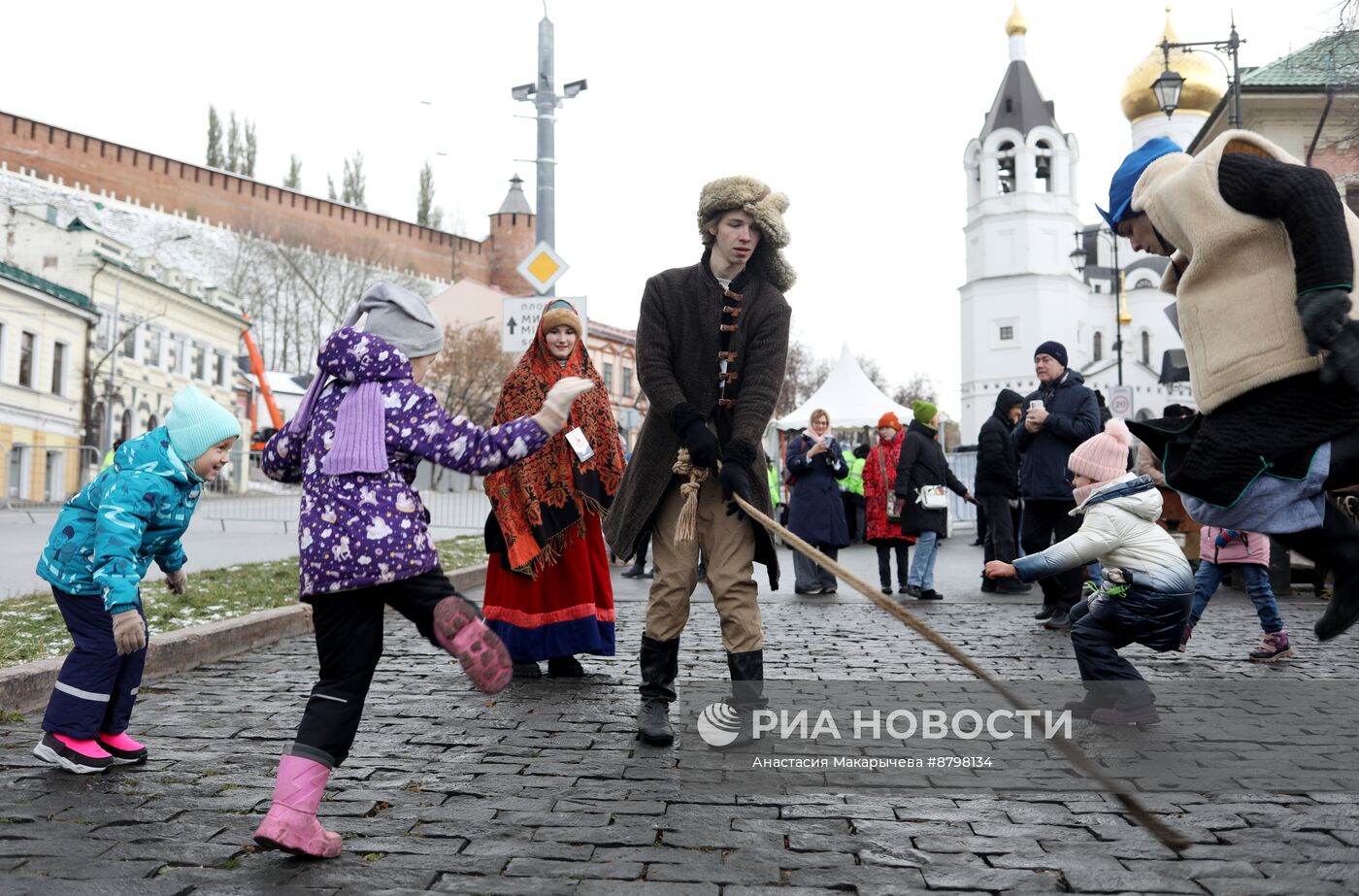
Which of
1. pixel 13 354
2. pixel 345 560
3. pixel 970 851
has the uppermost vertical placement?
pixel 13 354

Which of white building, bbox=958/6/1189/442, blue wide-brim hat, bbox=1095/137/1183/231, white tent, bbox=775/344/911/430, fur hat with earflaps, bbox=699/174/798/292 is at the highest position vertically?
white building, bbox=958/6/1189/442

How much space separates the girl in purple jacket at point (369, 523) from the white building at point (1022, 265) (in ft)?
225

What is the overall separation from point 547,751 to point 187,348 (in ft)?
177

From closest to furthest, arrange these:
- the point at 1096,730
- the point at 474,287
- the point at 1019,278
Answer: the point at 1096,730 → the point at 1019,278 → the point at 474,287

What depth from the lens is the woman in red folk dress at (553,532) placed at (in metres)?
6.31

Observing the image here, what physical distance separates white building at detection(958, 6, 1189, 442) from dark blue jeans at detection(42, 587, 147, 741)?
68076 mm

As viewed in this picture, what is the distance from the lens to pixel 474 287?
7594cm

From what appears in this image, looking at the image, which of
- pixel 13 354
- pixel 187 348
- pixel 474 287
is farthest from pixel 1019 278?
pixel 13 354

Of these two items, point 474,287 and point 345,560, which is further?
point 474,287

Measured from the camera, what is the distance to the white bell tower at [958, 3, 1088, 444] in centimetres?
7106

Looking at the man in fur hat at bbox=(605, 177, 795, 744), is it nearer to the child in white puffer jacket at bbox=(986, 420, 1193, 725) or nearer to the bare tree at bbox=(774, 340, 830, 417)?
the child in white puffer jacket at bbox=(986, 420, 1193, 725)

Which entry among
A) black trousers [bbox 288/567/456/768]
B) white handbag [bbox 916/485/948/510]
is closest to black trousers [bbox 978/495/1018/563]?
white handbag [bbox 916/485/948/510]

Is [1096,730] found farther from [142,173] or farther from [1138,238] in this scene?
[142,173]

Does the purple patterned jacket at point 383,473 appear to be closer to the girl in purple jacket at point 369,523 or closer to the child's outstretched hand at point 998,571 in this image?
the girl in purple jacket at point 369,523
